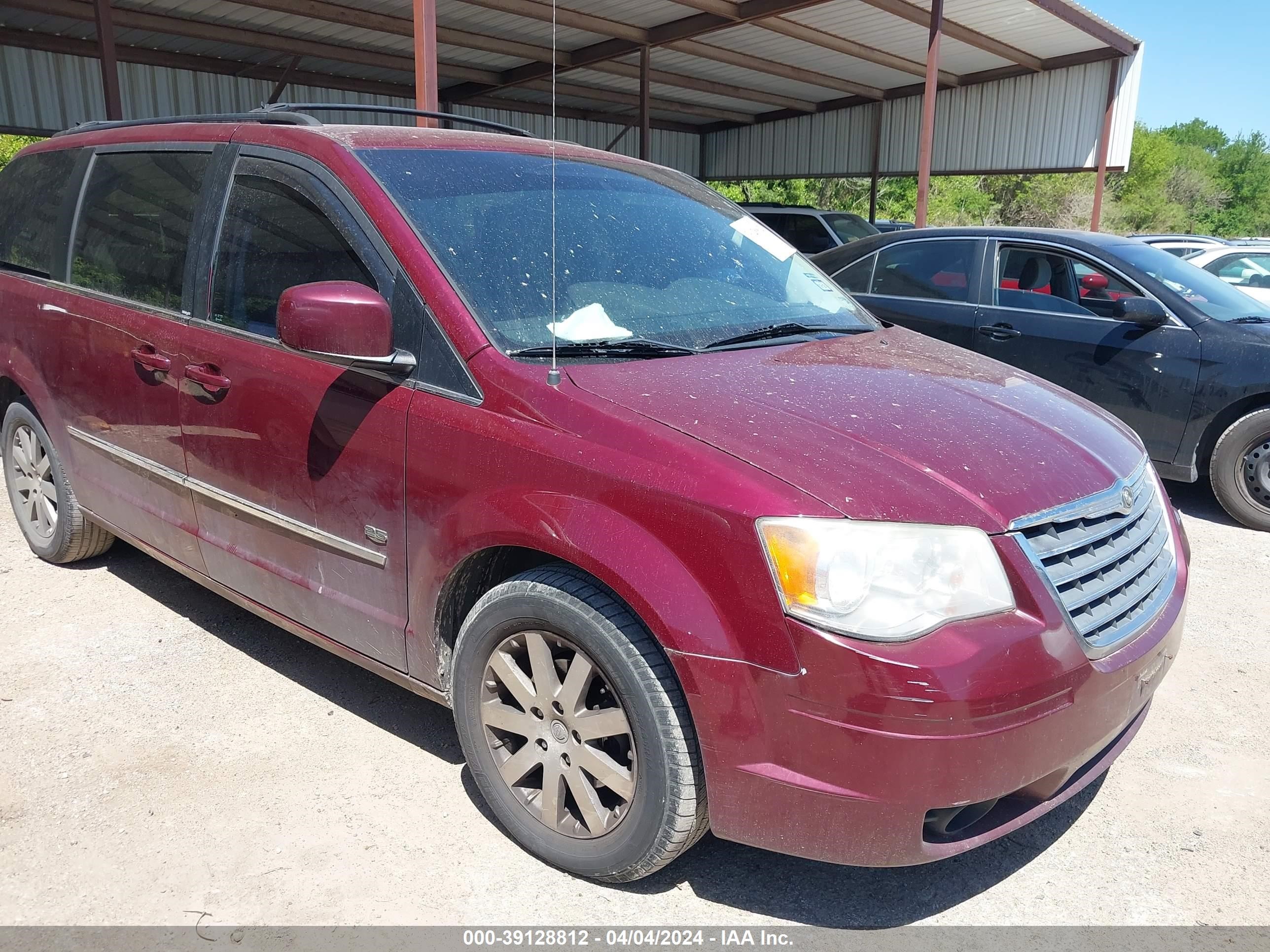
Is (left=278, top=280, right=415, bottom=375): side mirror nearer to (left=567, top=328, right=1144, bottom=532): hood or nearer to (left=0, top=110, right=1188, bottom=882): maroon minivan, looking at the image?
(left=0, top=110, right=1188, bottom=882): maroon minivan

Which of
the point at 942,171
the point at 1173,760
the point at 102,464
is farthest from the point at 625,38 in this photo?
the point at 1173,760

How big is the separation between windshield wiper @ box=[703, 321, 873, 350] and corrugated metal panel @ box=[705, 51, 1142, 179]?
50.5 feet

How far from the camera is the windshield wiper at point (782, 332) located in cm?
285

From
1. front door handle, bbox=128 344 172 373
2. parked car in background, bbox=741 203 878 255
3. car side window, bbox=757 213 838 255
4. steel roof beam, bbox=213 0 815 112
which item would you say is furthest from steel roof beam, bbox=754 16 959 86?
front door handle, bbox=128 344 172 373

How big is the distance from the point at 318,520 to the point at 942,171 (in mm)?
19634

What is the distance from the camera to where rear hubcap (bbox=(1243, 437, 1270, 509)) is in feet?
18.0

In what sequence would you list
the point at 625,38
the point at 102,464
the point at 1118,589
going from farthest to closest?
1. the point at 625,38
2. the point at 102,464
3. the point at 1118,589

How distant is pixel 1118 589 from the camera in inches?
91.9

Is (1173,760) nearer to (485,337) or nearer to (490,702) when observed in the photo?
(490,702)

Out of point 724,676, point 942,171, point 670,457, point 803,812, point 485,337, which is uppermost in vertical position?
point 942,171

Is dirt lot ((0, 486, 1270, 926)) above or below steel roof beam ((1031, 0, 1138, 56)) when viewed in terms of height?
below

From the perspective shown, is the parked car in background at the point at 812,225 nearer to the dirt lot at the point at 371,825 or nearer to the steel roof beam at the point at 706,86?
the steel roof beam at the point at 706,86

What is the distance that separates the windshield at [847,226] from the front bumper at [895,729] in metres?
13.7

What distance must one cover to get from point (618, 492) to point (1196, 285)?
527 cm
